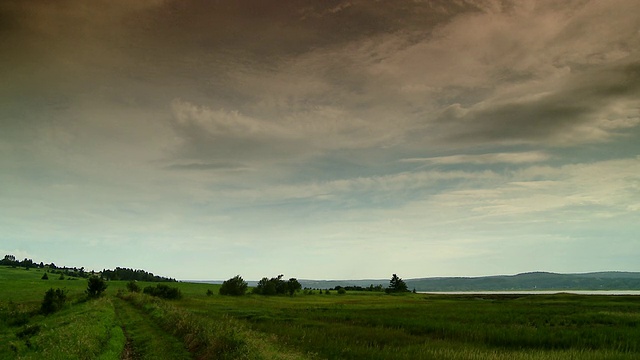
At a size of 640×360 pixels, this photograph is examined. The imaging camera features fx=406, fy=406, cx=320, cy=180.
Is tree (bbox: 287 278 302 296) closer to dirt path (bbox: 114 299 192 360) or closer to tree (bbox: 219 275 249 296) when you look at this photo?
tree (bbox: 219 275 249 296)

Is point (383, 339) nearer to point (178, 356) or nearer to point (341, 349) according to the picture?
point (341, 349)

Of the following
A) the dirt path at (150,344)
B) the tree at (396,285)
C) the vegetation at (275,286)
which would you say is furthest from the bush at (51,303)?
the tree at (396,285)

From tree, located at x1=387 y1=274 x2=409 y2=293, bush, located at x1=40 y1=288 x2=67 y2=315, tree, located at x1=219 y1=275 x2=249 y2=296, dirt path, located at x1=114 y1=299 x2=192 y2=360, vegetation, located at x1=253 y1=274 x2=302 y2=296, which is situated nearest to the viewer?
dirt path, located at x1=114 y1=299 x2=192 y2=360

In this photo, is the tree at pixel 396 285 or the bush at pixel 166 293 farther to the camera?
the tree at pixel 396 285

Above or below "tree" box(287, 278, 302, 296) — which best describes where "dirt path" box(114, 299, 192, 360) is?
above

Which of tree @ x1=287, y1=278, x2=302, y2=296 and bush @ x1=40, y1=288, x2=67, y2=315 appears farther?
tree @ x1=287, y1=278, x2=302, y2=296

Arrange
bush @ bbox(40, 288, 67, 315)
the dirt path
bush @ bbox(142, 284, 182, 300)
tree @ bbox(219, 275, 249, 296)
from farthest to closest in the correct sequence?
tree @ bbox(219, 275, 249, 296) < bush @ bbox(142, 284, 182, 300) < bush @ bbox(40, 288, 67, 315) < the dirt path

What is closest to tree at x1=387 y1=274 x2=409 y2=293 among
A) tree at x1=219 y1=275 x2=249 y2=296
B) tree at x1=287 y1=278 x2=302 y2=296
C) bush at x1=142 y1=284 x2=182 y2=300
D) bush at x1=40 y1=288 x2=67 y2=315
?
tree at x1=287 y1=278 x2=302 y2=296

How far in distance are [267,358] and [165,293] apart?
8953 cm

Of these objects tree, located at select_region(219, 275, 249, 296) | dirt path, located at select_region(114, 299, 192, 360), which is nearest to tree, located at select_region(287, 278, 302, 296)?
tree, located at select_region(219, 275, 249, 296)

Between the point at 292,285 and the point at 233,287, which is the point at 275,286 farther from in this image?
the point at 233,287

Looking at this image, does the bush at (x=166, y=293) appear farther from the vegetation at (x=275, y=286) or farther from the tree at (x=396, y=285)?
the tree at (x=396, y=285)

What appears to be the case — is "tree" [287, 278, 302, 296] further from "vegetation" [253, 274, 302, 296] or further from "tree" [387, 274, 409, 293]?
"tree" [387, 274, 409, 293]

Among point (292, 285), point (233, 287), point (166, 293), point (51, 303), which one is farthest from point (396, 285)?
point (51, 303)
